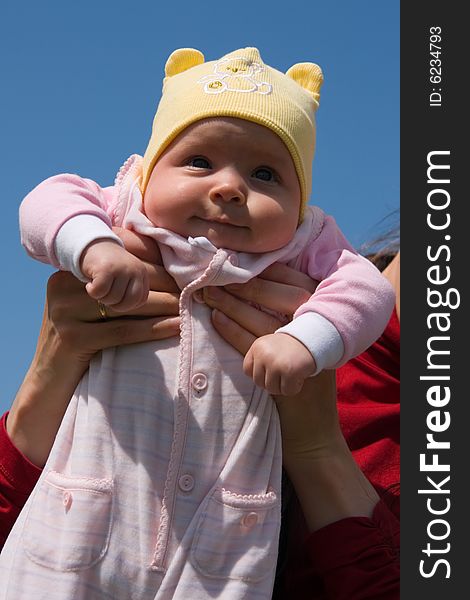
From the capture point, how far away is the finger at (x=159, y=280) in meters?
2.50

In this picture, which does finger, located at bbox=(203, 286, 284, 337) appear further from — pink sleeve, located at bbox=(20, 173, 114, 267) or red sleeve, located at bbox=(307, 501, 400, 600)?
red sleeve, located at bbox=(307, 501, 400, 600)

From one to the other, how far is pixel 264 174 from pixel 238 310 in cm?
35

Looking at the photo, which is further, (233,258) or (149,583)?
(233,258)

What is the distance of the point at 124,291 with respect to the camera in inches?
89.0

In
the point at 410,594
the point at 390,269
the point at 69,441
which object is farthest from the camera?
the point at 390,269

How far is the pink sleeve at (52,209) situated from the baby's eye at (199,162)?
25cm

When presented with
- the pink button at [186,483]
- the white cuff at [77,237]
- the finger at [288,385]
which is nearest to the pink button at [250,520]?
the pink button at [186,483]

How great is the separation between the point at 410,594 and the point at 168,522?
0.70 m

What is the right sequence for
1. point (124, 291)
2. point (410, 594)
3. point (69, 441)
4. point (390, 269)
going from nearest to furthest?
point (124, 291)
point (69, 441)
point (410, 594)
point (390, 269)

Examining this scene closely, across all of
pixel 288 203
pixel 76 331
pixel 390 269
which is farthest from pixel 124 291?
pixel 390 269

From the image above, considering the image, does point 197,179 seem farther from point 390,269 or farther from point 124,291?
point 390,269

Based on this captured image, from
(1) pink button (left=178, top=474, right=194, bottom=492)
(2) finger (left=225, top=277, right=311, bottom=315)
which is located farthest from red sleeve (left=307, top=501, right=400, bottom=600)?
(2) finger (left=225, top=277, right=311, bottom=315)

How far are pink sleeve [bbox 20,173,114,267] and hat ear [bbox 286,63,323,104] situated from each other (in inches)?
26.2

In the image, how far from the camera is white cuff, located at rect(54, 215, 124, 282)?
7.59ft
